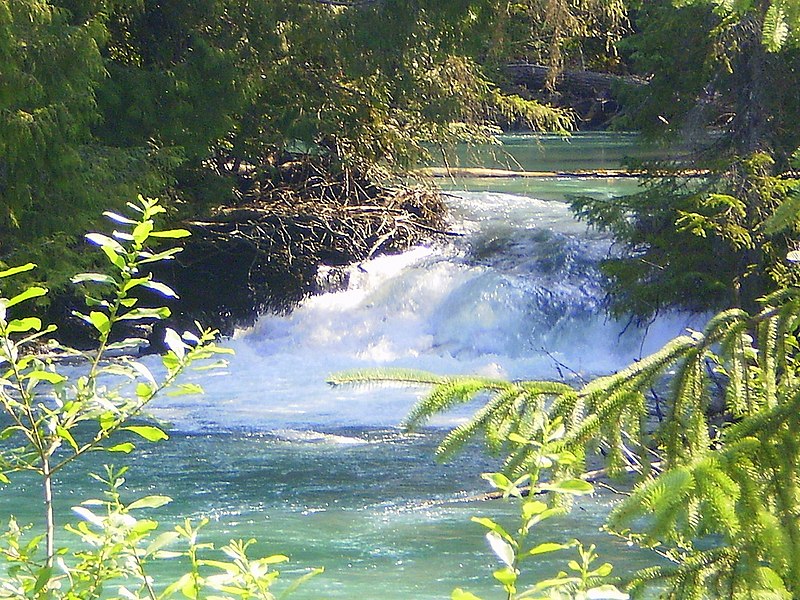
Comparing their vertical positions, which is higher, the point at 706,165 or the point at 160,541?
the point at 160,541

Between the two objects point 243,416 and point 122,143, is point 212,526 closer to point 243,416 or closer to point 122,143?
point 243,416

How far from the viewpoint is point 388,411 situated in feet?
36.3

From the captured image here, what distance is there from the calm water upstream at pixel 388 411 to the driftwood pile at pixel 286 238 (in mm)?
467

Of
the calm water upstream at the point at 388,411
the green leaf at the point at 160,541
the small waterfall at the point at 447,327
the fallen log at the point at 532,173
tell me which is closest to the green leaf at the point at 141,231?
the green leaf at the point at 160,541

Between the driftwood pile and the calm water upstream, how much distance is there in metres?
0.47

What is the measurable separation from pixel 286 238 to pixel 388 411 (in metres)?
5.46

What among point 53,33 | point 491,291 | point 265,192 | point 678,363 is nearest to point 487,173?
point 265,192

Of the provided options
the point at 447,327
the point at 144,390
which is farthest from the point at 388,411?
the point at 144,390

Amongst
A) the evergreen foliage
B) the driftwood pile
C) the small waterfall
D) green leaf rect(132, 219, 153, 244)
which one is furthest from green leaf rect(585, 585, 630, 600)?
the driftwood pile

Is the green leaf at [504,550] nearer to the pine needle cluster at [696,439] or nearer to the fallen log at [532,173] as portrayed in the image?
the pine needle cluster at [696,439]

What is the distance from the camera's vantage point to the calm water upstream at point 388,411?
7.26 m

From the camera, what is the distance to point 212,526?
25.2 feet

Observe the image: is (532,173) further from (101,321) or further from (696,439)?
(101,321)

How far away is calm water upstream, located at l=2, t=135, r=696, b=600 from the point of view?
7.26 metres
